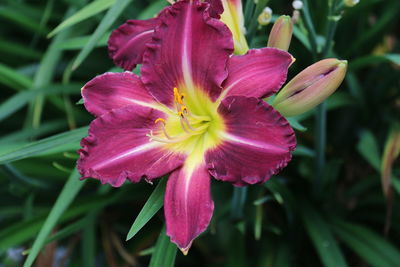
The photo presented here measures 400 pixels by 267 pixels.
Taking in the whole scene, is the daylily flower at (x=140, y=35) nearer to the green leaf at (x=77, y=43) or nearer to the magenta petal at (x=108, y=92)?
the magenta petal at (x=108, y=92)

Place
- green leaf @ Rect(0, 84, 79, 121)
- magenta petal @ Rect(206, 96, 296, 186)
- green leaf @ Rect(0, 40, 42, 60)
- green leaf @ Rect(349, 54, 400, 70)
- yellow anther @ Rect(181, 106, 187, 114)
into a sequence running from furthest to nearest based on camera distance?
1. green leaf @ Rect(0, 40, 42, 60)
2. green leaf @ Rect(0, 84, 79, 121)
3. green leaf @ Rect(349, 54, 400, 70)
4. yellow anther @ Rect(181, 106, 187, 114)
5. magenta petal @ Rect(206, 96, 296, 186)

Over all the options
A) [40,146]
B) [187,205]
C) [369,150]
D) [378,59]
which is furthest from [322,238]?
[40,146]

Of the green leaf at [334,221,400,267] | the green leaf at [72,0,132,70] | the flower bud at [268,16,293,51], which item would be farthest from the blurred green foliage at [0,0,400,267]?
the flower bud at [268,16,293,51]

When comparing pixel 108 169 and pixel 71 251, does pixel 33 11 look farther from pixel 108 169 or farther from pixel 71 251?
pixel 108 169

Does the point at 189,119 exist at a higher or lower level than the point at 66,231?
higher

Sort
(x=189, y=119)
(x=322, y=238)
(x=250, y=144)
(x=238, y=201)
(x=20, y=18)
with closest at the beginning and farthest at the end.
A: (x=250, y=144)
(x=189, y=119)
(x=238, y=201)
(x=322, y=238)
(x=20, y=18)

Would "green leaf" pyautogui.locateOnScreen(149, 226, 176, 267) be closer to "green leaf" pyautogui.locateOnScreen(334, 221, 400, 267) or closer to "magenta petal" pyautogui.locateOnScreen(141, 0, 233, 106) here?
"magenta petal" pyautogui.locateOnScreen(141, 0, 233, 106)

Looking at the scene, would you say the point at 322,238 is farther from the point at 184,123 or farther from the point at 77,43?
the point at 77,43

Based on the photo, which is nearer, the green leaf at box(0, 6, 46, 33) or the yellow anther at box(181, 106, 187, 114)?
the yellow anther at box(181, 106, 187, 114)
